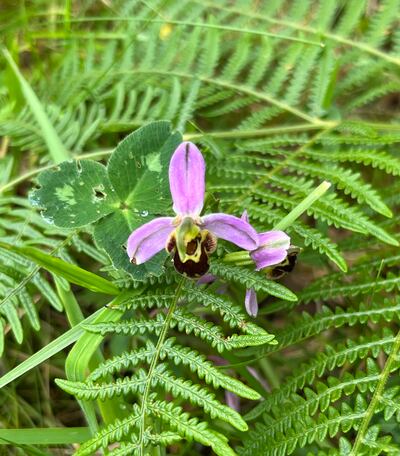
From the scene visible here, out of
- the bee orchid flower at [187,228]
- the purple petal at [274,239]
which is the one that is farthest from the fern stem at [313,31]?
the bee orchid flower at [187,228]

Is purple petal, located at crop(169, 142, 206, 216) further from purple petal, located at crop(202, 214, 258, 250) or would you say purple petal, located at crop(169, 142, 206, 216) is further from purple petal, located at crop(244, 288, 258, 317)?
purple petal, located at crop(244, 288, 258, 317)

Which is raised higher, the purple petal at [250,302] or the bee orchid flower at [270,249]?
the bee orchid flower at [270,249]

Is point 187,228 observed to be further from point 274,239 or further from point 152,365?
point 152,365

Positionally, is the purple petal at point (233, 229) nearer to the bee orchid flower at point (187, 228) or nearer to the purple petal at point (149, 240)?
the bee orchid flower at point (187, 228)

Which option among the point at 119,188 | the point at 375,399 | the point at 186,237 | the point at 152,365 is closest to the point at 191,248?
the point at 186,237

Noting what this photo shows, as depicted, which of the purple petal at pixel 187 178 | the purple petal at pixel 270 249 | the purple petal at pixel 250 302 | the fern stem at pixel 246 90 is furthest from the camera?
the fern stem at pixel 246 90

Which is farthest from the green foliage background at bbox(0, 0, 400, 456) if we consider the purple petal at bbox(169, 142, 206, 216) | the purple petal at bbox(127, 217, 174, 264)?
the purple petal at bbox(169, 142, 206, 216)

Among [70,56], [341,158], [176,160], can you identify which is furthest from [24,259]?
[70,56]
